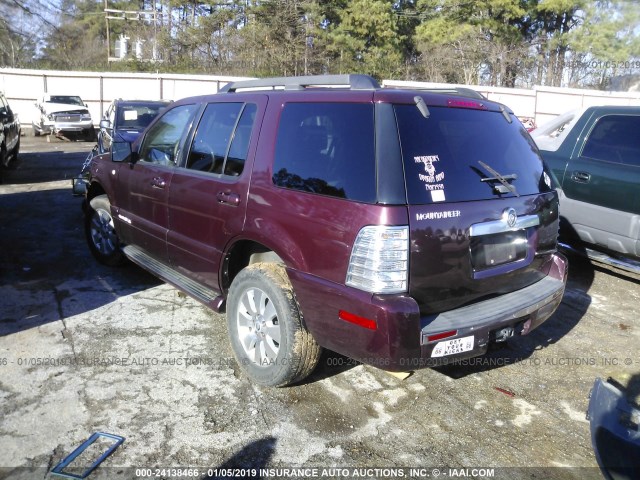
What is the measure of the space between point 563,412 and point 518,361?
696 millimetres

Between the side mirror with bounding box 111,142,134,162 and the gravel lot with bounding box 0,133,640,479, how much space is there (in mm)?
1251

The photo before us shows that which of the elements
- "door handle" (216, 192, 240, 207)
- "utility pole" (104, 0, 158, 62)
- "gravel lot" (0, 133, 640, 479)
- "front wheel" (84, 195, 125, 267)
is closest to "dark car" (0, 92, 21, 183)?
"front wheel" (84, 195, 125, 267)

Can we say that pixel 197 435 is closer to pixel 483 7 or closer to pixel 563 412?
pixel 563 412

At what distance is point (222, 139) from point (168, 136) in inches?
36.1

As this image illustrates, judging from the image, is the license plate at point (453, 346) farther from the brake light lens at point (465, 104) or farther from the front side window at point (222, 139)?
the front side window at point (222, 139)

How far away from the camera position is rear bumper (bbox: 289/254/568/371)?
112 inches

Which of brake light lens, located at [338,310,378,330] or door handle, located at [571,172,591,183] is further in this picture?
door handle, located at [571,172,591,183]

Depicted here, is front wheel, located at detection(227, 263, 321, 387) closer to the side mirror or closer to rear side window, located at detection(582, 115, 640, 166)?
the side mirror

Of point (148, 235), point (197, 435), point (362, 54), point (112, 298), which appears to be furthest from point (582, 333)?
point (362, 54)

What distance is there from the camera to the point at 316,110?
11.1 ft

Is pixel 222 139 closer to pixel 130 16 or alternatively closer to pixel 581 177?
pixel 581 177

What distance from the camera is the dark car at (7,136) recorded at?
11430 mm

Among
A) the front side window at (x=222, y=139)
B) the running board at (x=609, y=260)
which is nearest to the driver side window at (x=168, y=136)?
the front side window at (x=222, y=139)

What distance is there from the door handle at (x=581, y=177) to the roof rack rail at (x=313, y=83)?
3.48 metres
